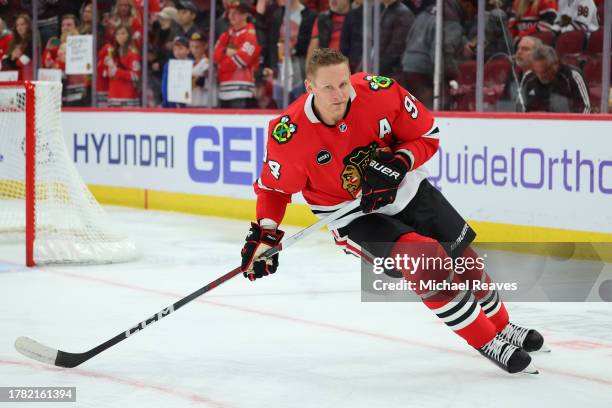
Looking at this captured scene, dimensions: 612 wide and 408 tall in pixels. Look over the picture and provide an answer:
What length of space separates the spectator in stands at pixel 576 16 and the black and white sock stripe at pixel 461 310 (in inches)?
125

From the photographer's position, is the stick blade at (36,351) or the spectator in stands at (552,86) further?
the spectator in stands at (552,86)

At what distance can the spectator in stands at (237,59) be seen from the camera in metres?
8.30

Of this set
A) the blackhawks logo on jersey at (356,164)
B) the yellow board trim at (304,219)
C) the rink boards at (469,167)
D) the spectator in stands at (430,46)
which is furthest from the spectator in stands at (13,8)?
the blackhawks logo on jersey at (356,164)

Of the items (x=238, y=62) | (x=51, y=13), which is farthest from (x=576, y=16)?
(x=51, y=13)

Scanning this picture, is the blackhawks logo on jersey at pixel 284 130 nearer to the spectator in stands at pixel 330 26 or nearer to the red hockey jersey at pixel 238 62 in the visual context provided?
the spectator in stands at pixel 330 26

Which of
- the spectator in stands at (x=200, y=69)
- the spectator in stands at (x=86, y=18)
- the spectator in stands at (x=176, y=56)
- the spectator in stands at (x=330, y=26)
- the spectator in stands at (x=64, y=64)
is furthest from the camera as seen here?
the spectator in stands at (x=64, y=64)

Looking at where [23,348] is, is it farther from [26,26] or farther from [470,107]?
[26,26]

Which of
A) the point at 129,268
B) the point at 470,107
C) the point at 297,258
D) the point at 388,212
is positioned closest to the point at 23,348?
the point at 388,212

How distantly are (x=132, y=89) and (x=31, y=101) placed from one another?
12.1 feet

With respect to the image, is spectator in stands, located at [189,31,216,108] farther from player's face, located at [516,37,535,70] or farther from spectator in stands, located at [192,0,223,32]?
player's face, located at [516,37,535,70]

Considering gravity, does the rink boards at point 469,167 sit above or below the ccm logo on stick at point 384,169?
below

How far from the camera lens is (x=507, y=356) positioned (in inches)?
132

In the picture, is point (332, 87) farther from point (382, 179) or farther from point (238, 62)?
point (238, 62)

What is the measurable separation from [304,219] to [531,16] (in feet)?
7.25
